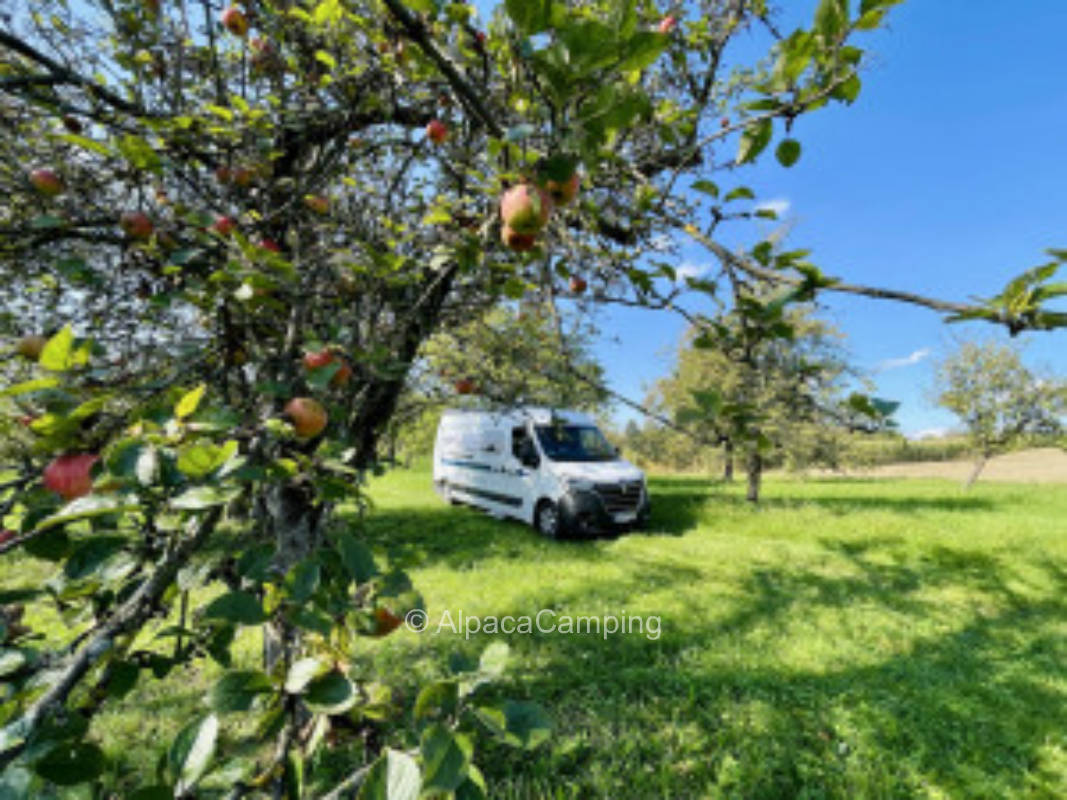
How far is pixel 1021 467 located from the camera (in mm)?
25656

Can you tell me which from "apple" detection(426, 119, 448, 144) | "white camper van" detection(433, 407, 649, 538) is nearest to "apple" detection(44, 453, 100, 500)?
"apple" detection(426, 119, 448, 144)

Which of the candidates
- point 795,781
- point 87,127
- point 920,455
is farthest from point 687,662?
point 920,455

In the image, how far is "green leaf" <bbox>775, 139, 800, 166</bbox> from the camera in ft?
3.80

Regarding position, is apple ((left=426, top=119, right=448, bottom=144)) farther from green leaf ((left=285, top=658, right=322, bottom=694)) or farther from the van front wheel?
the van front wheel

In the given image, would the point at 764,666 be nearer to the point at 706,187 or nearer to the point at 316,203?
the point at 706,187

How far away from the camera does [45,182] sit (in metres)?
1.80

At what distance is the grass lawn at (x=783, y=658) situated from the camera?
2.37 meters

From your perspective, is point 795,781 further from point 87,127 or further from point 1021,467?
point 1021,467

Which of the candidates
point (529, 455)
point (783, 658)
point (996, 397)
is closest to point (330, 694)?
point (783, 658)

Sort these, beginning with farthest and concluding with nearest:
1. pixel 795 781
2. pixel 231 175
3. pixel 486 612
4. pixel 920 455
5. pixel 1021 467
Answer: pixel 920 455
pixel 1021 467
pixel 486 612
pixel 795 781
pixel 231 175

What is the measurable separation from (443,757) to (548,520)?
8.05 meters

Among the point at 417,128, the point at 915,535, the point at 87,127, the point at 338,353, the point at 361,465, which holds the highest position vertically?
the point at 417,128

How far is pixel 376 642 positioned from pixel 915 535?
762cm

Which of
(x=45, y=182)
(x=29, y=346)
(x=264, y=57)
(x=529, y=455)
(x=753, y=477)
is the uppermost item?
(x=264, y=57)
